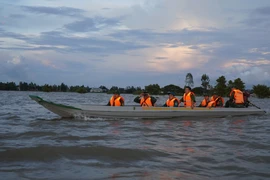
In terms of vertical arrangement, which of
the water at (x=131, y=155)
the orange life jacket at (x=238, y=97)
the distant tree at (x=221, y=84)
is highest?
the distant tree at (x=221, y=84)

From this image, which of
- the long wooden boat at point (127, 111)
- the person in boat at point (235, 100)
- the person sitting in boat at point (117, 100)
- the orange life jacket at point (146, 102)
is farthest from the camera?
the person in boat at point (235, 100)

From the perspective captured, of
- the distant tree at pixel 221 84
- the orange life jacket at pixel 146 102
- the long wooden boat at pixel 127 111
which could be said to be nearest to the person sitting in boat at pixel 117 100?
the long wooden boat at pixel 127 111

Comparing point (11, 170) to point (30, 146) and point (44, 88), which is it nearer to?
point (30, 146)

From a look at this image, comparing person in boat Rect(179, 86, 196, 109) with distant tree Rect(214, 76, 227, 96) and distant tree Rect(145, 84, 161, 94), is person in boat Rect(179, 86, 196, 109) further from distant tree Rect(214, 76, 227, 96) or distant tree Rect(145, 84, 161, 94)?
distant tree Rect(145, 84, 161, 94)

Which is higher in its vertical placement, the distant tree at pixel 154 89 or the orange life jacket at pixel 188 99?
the distant tree at pixel 154 89

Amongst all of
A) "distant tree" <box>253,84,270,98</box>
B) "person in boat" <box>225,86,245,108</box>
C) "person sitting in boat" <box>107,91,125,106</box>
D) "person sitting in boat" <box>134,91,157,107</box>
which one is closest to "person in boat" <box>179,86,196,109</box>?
"person sitting in boat" <box>134,91,157,107</box>

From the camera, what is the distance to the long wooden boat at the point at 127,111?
1469cm

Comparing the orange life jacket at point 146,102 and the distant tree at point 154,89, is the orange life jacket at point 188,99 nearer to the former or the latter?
the orange life jacket at point 146,102

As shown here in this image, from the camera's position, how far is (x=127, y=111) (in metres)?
15.2

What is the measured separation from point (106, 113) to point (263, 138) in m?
7.08

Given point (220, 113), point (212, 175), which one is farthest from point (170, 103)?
point (212, 175)

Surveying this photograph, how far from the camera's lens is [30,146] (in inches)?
321

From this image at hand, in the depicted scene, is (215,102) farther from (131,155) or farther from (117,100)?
(131,155)

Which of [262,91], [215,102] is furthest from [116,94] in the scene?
[262,91]
